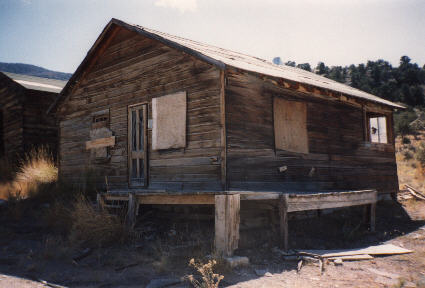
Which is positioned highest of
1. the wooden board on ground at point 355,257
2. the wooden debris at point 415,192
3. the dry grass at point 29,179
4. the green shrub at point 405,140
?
the green shrub at point 405,140

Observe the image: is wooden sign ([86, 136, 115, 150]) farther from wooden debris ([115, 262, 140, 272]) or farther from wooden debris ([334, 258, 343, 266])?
wooden debris ([334, 258, 343, 266])

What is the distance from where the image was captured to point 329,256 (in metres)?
6.21

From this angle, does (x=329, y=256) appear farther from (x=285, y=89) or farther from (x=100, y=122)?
(x=100, y=122)

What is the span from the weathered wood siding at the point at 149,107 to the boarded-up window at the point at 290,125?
1.85 meters

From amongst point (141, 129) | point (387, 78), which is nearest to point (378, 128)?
point (141, 129)

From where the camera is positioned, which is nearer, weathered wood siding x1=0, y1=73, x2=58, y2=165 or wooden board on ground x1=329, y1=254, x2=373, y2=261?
wooden board on ground x1=329, y1=254, x2=373, y2=261

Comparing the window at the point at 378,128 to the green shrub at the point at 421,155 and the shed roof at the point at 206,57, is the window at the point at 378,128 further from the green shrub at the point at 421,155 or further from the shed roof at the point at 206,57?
the green shrub at the point at 421,155

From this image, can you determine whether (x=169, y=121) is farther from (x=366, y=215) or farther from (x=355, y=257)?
(x=366, y=215)

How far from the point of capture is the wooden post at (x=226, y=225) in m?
5.68

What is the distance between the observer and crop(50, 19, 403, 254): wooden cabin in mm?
7918

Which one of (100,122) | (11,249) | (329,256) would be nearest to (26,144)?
(100,122)

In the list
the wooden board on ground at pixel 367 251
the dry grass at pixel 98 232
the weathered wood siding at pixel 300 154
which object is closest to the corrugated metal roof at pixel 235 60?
the weathered wood siding at pixel 300 154

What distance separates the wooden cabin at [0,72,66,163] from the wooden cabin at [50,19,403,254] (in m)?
3.31

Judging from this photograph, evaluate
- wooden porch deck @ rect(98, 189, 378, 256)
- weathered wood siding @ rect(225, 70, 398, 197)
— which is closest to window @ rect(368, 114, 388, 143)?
weathered wood siding @ rect(225, 70, 398, 197)
